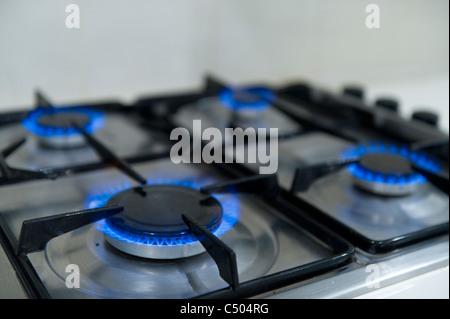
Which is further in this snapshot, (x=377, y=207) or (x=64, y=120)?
(x=64, y=120)

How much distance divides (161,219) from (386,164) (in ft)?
1.11

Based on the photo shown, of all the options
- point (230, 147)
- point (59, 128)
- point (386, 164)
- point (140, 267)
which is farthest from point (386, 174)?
point (59, 128)

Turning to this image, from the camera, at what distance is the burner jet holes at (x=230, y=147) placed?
739mm

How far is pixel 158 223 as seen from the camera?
1.71 feet

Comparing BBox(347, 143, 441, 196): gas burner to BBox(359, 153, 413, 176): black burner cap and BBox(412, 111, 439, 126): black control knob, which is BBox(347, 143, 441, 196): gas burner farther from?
BBox(412, 111, 439, 126): black control knob

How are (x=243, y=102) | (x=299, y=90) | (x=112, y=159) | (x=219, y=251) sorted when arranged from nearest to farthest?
(x=219, y=251)
(x=112, y=159)
(x=243, y=102)
(x=299, y=90)

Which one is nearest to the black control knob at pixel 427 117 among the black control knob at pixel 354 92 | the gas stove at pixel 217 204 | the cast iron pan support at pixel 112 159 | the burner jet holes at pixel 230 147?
the gas stove at pixel 217 204

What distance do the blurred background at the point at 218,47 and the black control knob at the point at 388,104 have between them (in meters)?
0.07

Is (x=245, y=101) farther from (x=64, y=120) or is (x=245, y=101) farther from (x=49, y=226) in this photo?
(x=49, y=226)

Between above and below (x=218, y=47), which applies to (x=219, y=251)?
below

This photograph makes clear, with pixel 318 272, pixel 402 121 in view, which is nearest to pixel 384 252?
pixel 318 272

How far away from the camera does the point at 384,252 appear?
0.55 metres

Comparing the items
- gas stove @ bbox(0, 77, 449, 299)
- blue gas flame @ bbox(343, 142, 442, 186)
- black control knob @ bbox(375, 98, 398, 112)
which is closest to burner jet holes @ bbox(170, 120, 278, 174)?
gas stove @ bbox(0, 77, 449, 299)
